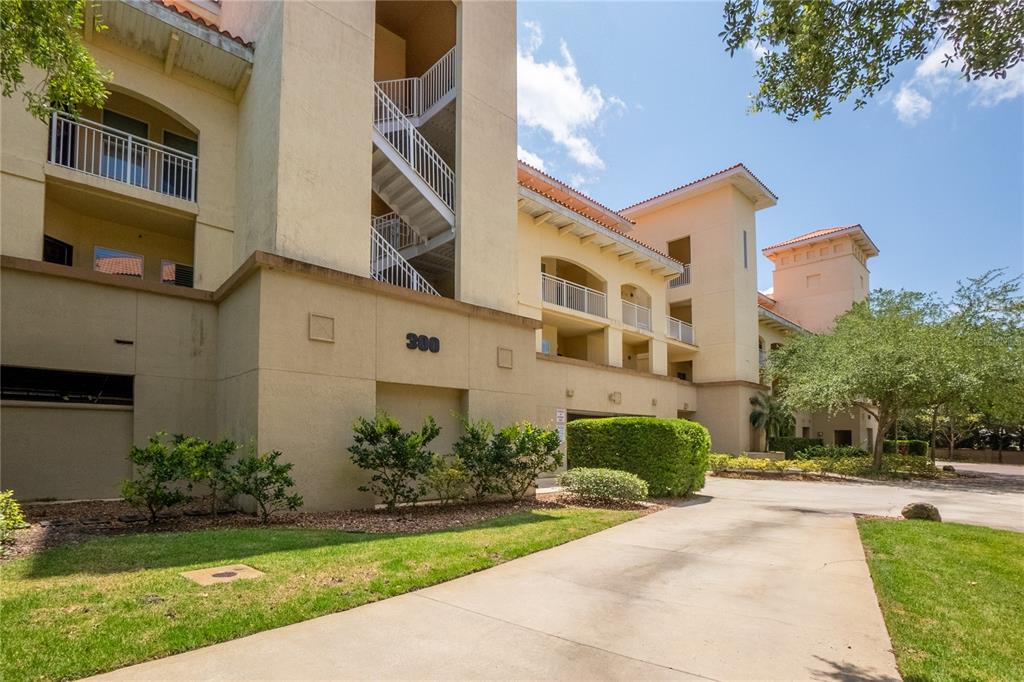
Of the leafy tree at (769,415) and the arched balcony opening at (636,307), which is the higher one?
the arched balcony opening at (636,307)

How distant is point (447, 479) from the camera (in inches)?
452

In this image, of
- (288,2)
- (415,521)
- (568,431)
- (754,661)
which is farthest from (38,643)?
(568,431)

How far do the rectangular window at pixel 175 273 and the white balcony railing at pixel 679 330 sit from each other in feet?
63.9

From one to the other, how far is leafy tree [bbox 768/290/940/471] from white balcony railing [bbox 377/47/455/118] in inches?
717

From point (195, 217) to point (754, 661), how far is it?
13.3 meters

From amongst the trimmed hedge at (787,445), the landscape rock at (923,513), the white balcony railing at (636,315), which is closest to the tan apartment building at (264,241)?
the landscape rock at (923,513)

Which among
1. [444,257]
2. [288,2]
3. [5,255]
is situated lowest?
[5,255]

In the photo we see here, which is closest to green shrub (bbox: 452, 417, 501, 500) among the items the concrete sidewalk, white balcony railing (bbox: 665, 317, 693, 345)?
the concrete sidewalk

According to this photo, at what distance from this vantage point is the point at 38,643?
410 cm

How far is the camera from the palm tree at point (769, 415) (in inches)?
1101

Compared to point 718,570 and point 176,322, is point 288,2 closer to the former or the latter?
point 176,322

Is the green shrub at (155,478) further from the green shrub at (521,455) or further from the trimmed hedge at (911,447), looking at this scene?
the trimmed hedge at (911,447)

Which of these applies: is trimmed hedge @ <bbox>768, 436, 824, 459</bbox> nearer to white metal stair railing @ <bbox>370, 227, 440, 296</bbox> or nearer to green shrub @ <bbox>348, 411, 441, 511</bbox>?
white metal stair railing @ <bbox>370, 227, 440, 296</bbox>

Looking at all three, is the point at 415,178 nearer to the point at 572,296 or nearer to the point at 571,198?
the point at 572,296
